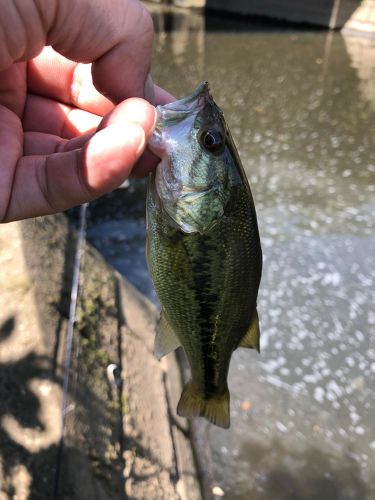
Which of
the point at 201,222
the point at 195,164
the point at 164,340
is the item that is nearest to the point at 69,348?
the point at 164,340

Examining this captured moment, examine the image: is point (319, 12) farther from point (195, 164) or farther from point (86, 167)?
point (86, 167)

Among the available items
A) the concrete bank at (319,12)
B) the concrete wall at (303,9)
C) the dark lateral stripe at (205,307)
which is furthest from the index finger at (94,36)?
the concrete wall at (303,9)

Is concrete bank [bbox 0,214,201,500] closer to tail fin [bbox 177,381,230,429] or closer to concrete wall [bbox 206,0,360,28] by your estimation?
tail fin [bbox 177,381,230,429]

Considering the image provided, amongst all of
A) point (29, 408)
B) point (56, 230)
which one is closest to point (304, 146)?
point (56, 230)

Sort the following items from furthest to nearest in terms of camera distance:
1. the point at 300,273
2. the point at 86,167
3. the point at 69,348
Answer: the point at 300,273, the point at 69,348, the point at 86,167

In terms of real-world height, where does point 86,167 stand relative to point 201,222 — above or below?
above

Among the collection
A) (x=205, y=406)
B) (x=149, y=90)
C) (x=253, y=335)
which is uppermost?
(x=149, y=90)

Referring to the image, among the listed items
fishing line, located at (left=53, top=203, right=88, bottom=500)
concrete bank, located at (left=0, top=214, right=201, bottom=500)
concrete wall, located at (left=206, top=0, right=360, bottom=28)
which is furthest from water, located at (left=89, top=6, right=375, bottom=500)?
concrete wall, located at (left=206, top=0, right=360, bottom=28)
